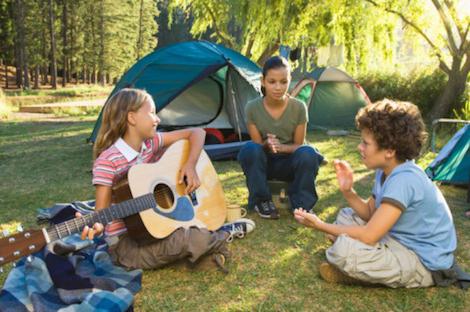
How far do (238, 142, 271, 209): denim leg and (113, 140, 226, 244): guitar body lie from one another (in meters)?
0.46

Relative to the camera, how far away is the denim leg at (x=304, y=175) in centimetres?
321

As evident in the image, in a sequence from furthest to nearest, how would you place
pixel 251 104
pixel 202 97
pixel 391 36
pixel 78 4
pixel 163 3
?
pixel 163 3
pixel 78 4
pixel 391 36
pixel 202 97
pixel 251 104

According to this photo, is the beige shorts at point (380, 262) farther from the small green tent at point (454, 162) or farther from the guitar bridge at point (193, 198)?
the small green tent at point (454, 162)

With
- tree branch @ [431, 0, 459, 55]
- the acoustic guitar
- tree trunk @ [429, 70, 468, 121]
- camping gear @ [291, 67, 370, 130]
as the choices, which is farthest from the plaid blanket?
tree trunk @ [429, 70, 468, 121]

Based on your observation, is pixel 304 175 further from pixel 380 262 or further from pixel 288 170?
pixel 380 262

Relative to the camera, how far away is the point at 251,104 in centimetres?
351

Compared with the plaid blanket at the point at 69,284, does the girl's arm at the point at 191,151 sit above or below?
above

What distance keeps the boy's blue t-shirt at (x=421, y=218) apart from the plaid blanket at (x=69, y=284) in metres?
1.40

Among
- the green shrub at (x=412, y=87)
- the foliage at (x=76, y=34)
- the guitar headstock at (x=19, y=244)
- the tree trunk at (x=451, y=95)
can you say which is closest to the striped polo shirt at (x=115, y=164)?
the guitar headstock at (x=19, y=244)

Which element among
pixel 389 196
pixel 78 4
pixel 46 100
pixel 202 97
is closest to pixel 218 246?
pixel 389 196

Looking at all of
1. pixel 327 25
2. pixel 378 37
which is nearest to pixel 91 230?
pixel 327 25

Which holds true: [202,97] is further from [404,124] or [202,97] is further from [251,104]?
[404,124]

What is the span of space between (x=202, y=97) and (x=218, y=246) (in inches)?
179

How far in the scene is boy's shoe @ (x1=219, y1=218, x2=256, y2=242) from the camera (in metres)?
2.89
